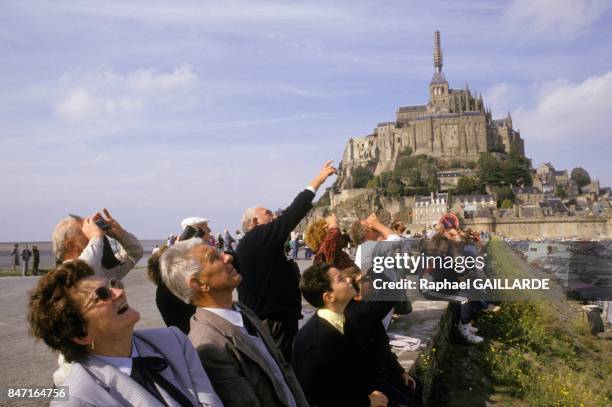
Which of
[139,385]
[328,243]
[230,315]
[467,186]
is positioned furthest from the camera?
[467,186]

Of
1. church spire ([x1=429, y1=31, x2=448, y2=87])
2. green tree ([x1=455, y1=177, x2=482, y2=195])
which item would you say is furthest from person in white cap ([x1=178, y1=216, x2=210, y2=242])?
church spire ([x1=429, y1=31, x2=448, y2=87])

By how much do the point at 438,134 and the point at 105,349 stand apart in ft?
331

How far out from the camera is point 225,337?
2.84m

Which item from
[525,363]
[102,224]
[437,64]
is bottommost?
[525,363]

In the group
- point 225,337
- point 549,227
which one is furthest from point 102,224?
point 549,227

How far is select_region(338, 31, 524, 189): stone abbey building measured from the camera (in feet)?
323

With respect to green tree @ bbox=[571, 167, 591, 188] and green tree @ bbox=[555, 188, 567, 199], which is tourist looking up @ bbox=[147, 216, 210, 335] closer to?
green tree @ bbox=[555, 188, 567, 199]

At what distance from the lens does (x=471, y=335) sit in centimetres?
773

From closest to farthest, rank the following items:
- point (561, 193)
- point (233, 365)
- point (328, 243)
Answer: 1. point (233, 365)
2. point (328, 243)
3. point (561, 193)

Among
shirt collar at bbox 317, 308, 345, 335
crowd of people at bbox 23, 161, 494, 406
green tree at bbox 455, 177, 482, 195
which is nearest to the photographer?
crowd of people at bbox 23, 161, 494, 406

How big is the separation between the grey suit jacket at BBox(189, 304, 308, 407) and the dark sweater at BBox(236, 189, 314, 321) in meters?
1.19

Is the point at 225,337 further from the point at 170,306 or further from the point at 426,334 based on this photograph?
the point at 426,334

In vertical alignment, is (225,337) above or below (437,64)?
below

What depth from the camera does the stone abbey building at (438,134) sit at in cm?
9831
